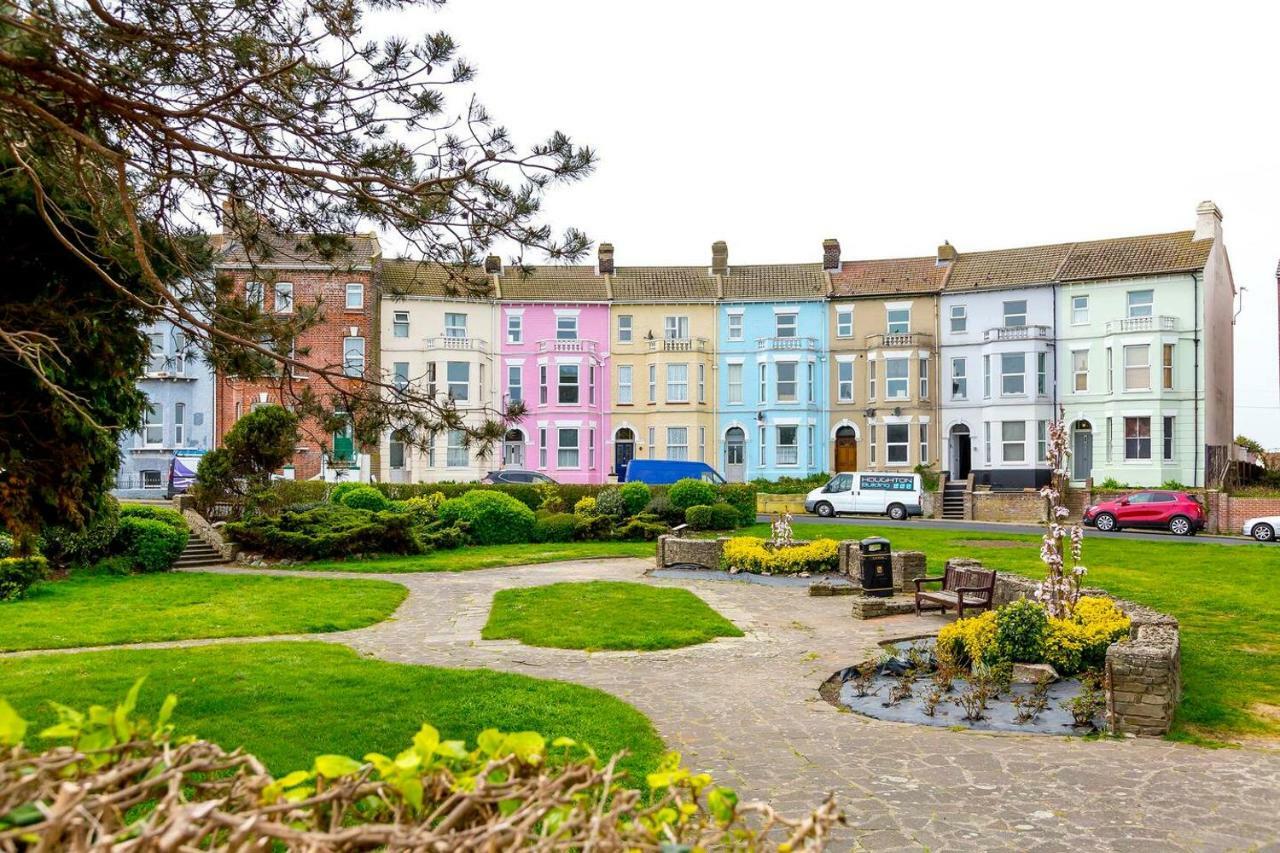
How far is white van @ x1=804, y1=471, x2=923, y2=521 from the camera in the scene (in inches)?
1586

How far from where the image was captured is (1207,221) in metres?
42.8

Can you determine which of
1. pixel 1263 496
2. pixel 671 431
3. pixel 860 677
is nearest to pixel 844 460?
pixel 671 431

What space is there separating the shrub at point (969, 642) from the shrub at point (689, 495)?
71.4 ft

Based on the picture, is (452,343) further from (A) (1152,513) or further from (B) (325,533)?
(A) (1152,513)

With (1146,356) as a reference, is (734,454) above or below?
below

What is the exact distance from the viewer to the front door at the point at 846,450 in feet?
163

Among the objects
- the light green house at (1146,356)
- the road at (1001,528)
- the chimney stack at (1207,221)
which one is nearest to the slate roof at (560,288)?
the road at (1001,528)

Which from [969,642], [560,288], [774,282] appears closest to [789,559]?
[969,642]

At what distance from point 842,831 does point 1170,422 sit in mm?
42104

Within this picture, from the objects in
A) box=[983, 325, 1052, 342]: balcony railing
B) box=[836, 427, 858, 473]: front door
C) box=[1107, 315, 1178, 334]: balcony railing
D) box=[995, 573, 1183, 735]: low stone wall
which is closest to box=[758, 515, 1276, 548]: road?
box=[836, 427, 858, 473]: front door

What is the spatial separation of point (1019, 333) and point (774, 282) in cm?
1291

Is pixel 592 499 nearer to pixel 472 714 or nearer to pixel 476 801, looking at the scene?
pixel 472 714

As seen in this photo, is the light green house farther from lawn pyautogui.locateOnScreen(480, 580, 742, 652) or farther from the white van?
lawn pyautogui.locateOnScreen(480, 580, 742, 652)

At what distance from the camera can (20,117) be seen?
23.8ft
